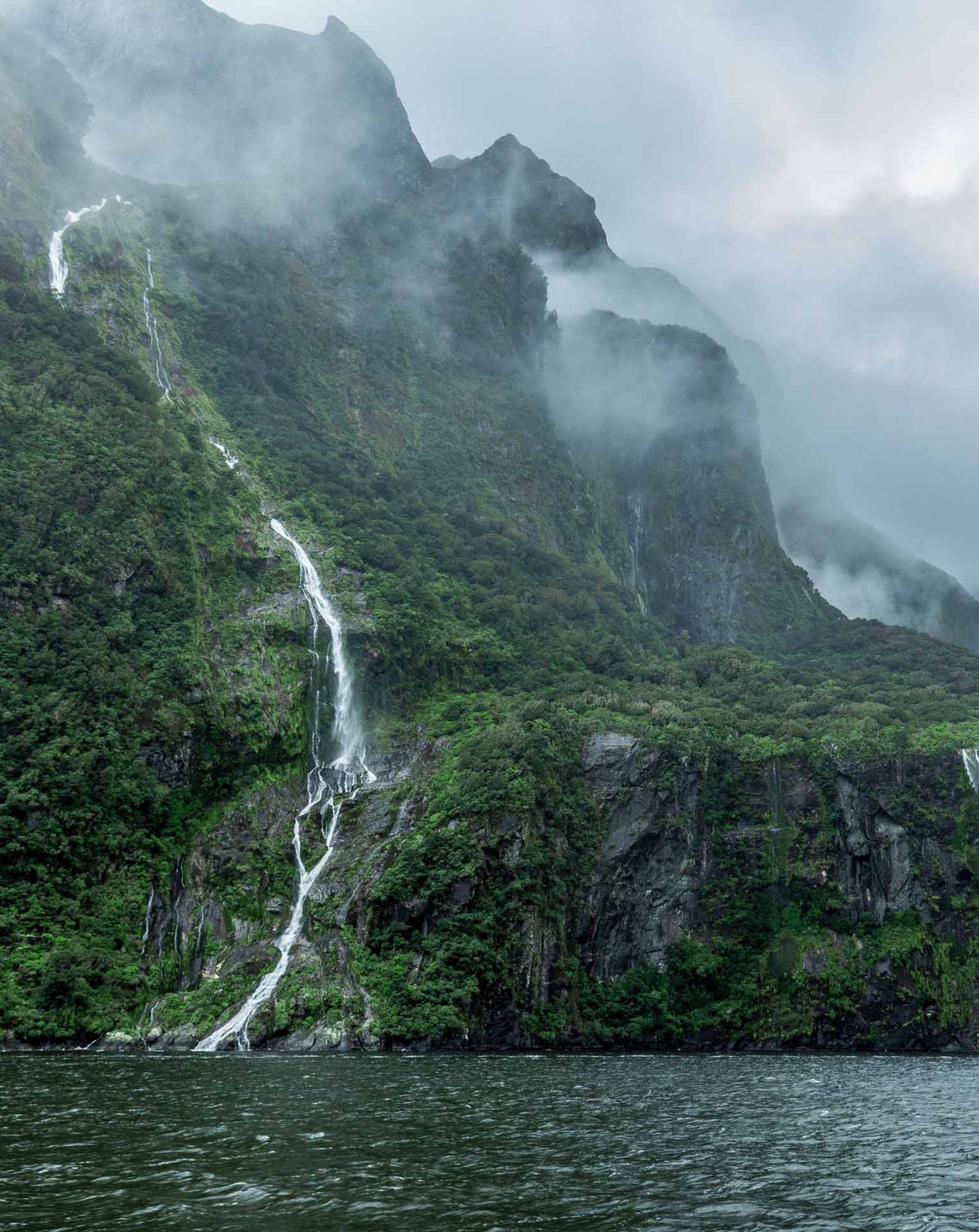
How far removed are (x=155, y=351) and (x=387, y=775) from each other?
51627mm

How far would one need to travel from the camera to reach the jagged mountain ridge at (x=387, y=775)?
4319cm

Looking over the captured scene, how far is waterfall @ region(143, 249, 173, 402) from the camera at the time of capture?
8544 cm

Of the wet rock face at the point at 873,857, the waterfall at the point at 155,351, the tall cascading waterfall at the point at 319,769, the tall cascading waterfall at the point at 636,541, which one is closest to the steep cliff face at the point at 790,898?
the wet rock face at the point at 873,857

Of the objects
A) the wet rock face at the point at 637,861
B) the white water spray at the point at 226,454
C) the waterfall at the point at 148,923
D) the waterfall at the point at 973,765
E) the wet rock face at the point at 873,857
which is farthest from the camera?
the white water spray at the point at 226,454

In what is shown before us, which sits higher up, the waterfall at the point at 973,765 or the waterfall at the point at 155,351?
the waterfall at the point at 155,351

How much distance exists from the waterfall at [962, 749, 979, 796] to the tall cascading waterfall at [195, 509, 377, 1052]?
35676 millimetres

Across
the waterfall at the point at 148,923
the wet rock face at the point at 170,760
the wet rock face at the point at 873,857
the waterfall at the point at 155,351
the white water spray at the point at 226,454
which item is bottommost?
the waterfall at the point at 148,923

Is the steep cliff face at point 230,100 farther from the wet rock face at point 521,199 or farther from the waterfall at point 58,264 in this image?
the waterfall at point 58,264

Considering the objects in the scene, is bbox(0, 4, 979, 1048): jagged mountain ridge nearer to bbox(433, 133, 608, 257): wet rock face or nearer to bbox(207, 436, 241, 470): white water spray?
bbox(207, 436, 241, 470): white water spray

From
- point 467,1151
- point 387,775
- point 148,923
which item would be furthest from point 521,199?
point 467,1151

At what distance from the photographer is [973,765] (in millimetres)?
57375

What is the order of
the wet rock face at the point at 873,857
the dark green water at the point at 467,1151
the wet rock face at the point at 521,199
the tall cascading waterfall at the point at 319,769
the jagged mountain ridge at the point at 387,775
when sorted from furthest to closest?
the wet rock face at the point at 521,199
the wet rock face at the point at 873,857
the jagged mountain ridge at the point at 387,775
the tall cascading waterfall at the point at 319,769
the dark green water at the point at 467,1151

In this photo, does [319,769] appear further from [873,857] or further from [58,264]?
[58,264]

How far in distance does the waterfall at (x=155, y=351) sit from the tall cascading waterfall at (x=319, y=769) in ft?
80.5
